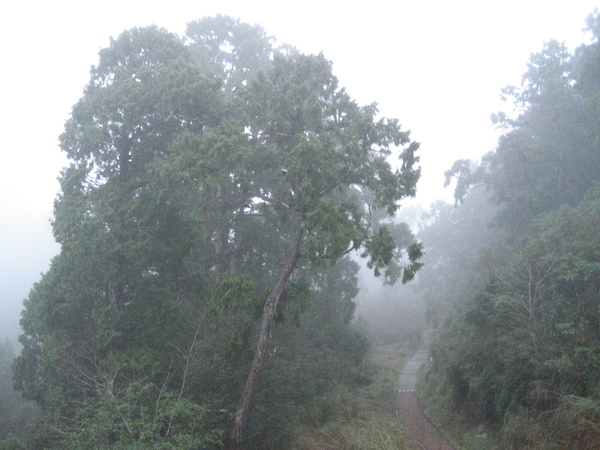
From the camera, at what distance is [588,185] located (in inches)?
740

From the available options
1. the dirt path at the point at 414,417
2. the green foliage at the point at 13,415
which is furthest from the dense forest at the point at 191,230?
the dirt path at the point at 414,417

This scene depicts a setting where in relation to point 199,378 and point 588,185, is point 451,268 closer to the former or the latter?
point 588,185

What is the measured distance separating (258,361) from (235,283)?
1.94 m

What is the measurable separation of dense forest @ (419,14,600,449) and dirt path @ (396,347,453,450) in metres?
0.62

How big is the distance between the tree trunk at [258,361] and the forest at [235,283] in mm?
42

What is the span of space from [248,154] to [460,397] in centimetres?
992

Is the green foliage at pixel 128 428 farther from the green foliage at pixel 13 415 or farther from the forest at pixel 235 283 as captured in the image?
the green foliage at pixel 13 415

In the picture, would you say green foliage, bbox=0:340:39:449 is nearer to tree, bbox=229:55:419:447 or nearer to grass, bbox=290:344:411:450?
tree, bbox=229:55:419:447

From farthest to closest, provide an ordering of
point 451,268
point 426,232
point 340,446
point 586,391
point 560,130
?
point 426,232 → point 451,268 → point 560,130 → point 340,446 → point 586,391

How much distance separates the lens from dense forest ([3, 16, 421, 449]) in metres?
9.11

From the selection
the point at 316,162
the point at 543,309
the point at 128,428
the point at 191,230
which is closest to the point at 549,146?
the point at 543,309

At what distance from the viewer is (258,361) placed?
9047 millimetres

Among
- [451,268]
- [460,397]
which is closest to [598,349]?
[460,397]

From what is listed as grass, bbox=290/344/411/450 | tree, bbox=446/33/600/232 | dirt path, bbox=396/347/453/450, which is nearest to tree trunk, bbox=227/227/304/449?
grass, bbox=290/344/411/450
